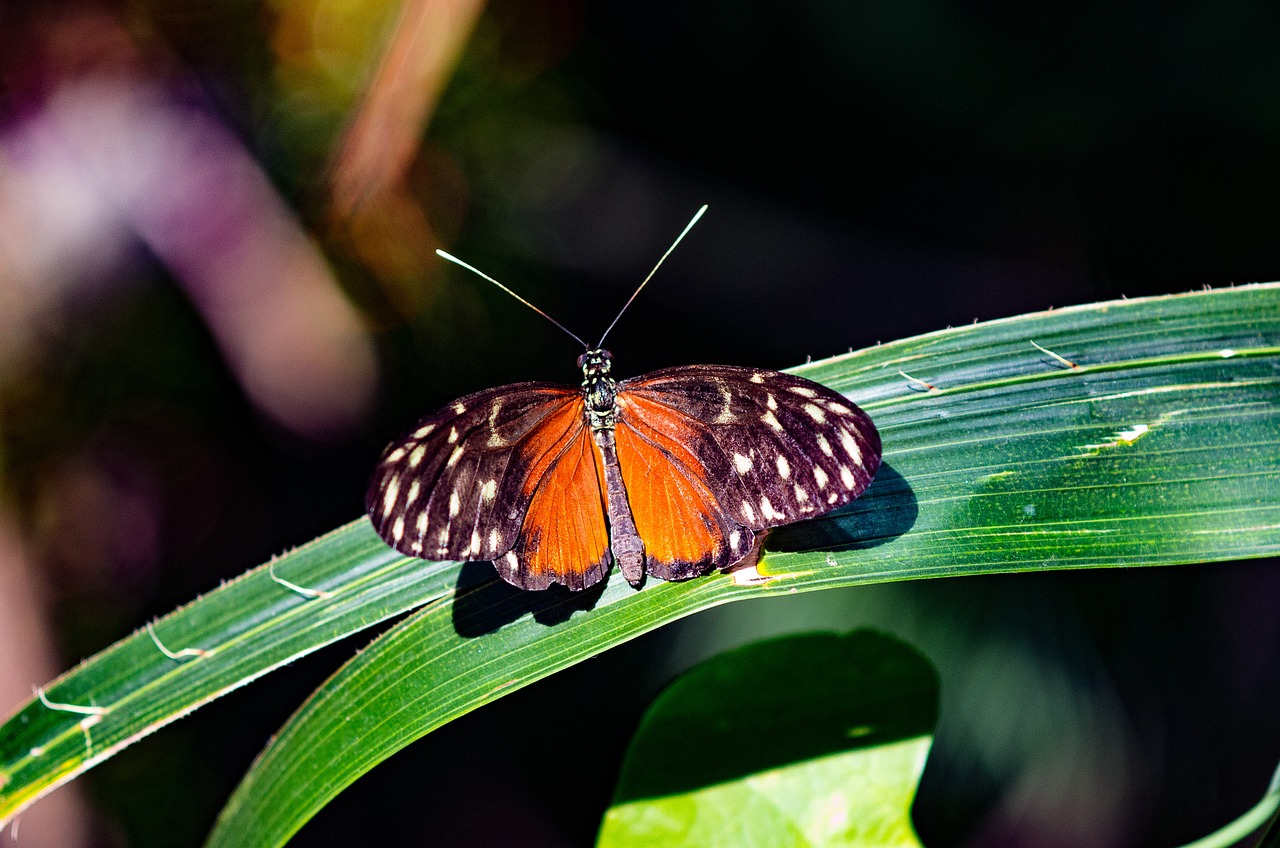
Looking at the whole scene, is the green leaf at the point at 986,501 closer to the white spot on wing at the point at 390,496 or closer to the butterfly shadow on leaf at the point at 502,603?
the butterfly shadow on leaf at the point at 502,603

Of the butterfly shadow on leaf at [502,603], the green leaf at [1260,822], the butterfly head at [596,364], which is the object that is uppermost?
the butterfly head at [596,364]

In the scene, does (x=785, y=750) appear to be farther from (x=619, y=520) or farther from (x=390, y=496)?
(x=390, y=496)

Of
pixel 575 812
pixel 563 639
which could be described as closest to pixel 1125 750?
pixel 575 812

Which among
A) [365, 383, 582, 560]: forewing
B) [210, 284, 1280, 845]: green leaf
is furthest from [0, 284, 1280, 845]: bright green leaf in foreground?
[365, 383, 582, 560]: forewing

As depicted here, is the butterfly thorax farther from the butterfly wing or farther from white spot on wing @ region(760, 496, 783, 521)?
white spot on wing @ region(760, 496, 783, 521)

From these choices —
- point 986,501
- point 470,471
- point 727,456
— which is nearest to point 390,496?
point 470,471

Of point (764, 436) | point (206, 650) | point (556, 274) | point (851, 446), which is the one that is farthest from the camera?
point (556, 274)

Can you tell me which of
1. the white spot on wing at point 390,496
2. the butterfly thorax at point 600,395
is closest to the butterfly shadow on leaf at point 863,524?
the butterfly thorax at point 600,395
